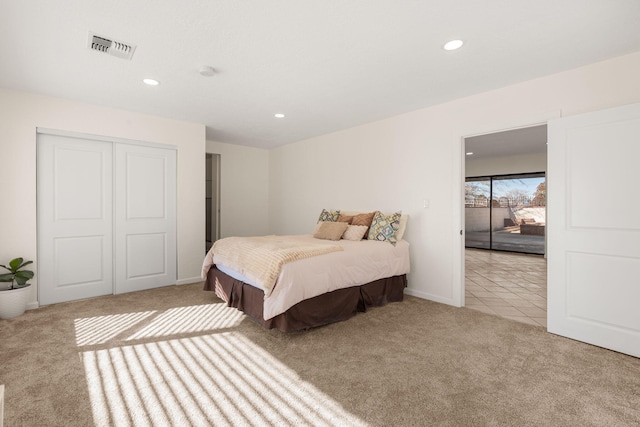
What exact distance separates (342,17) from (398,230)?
2561mm

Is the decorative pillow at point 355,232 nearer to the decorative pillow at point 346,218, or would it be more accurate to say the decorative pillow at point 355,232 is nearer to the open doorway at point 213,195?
the decorative pillow at point 346,218

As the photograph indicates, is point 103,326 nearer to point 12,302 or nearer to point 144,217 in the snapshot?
point 12,302

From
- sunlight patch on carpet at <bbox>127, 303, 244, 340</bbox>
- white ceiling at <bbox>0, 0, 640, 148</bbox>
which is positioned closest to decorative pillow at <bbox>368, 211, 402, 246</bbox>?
white ceiling at <bbox>0, 0, 640, 148</bbox>

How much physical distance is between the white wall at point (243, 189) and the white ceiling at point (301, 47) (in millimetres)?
2303

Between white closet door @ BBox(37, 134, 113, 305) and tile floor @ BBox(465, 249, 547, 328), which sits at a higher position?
white closet door @ BBox(37, 134, 113, 305)

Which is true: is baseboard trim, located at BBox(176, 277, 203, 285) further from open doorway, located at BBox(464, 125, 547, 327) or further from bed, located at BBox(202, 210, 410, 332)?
open doorway, located at BBox(464, 125, 547, 327)

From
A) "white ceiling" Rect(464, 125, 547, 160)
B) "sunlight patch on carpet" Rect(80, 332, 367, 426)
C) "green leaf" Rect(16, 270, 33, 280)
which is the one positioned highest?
"white ceiling" Rect(464, 125, 547, 160)

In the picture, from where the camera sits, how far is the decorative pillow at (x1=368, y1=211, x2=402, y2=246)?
3.79 meters

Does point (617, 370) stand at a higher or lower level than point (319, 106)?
lower

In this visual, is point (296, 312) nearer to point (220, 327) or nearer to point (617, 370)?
point (220, 327)

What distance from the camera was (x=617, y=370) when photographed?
7.06 ft

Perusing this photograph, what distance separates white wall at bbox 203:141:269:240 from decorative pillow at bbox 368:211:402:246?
3.14 m

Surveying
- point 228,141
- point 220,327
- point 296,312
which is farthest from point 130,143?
point 296,312

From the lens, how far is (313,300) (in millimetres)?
2867
